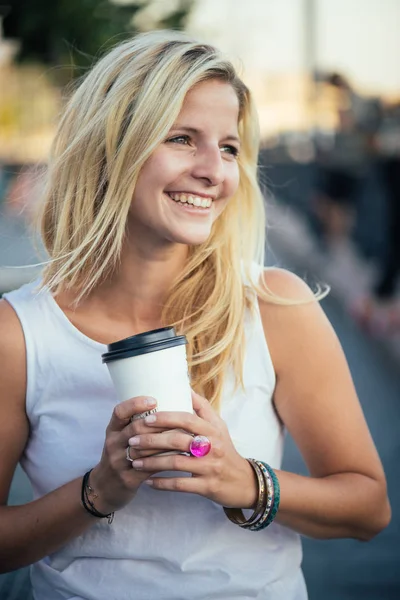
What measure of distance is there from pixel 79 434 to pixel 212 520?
0.36m

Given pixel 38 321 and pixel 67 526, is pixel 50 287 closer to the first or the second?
pixel 38 321

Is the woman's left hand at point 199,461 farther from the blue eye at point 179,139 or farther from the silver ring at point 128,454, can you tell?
the blue eye at point 179,139

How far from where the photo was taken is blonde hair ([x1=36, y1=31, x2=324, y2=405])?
2072mm

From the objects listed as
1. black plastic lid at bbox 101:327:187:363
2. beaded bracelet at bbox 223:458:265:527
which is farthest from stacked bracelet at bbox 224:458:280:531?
black plastic lid at bbox 101:327:187:363

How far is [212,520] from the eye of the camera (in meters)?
2.03

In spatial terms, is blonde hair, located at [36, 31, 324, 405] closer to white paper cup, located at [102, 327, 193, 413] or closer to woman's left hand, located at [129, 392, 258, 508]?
woman's left hand, located at [129, 392, 258, 508]

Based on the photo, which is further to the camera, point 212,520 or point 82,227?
point 82,227

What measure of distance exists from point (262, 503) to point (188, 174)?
29.3 inches

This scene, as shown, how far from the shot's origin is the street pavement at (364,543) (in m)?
3.22

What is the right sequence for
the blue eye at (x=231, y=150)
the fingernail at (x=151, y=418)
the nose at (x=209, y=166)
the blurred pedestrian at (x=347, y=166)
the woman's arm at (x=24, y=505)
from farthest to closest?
the blurred pedestrian at (x=347, y=166) → the blue eye at (x=231, y=150) → the nose at (x=209, y=166) → the woman's arm at (x=24, y=505) → the fingernail at (x=151, y=418)

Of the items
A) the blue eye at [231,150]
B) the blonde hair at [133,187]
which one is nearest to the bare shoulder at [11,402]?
the blonde hair at [133,187]

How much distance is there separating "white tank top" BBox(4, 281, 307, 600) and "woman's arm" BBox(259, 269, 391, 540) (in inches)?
1.8

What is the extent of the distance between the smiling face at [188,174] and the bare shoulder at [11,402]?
42 centimetres

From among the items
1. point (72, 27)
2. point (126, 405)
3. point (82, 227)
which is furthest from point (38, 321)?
point (72, 27)
